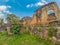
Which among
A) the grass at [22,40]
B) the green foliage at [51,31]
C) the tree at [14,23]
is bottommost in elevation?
the grass at [22,40]

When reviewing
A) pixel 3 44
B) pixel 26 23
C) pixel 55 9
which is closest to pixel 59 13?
pixel 55 9

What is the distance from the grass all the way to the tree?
1.31m

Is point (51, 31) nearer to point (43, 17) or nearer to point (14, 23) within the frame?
point (43, 17)

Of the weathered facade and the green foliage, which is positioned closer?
the green foliage

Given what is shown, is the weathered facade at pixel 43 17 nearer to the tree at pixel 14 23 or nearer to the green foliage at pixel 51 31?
the tree at pixel 14 23

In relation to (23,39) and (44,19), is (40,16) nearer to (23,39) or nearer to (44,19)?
(44,19)

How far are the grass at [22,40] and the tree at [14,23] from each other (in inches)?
51.7

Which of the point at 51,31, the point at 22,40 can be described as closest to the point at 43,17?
the point at 51,31

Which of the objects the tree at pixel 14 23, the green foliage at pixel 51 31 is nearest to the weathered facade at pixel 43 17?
the tree at pixel 14 23

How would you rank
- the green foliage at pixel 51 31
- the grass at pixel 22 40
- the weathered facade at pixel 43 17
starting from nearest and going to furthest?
the green foliage at pixel 51 31, the grass at pixel 22 40, the weathered facade at pixel 43 17

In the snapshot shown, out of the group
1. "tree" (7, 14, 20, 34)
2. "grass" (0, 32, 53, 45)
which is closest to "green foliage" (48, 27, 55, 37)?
"grass" (0, 32, 53, 45)

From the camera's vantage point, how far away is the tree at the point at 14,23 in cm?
3594

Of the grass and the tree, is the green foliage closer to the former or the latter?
the grass

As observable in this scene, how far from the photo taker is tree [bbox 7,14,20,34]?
118 ft
